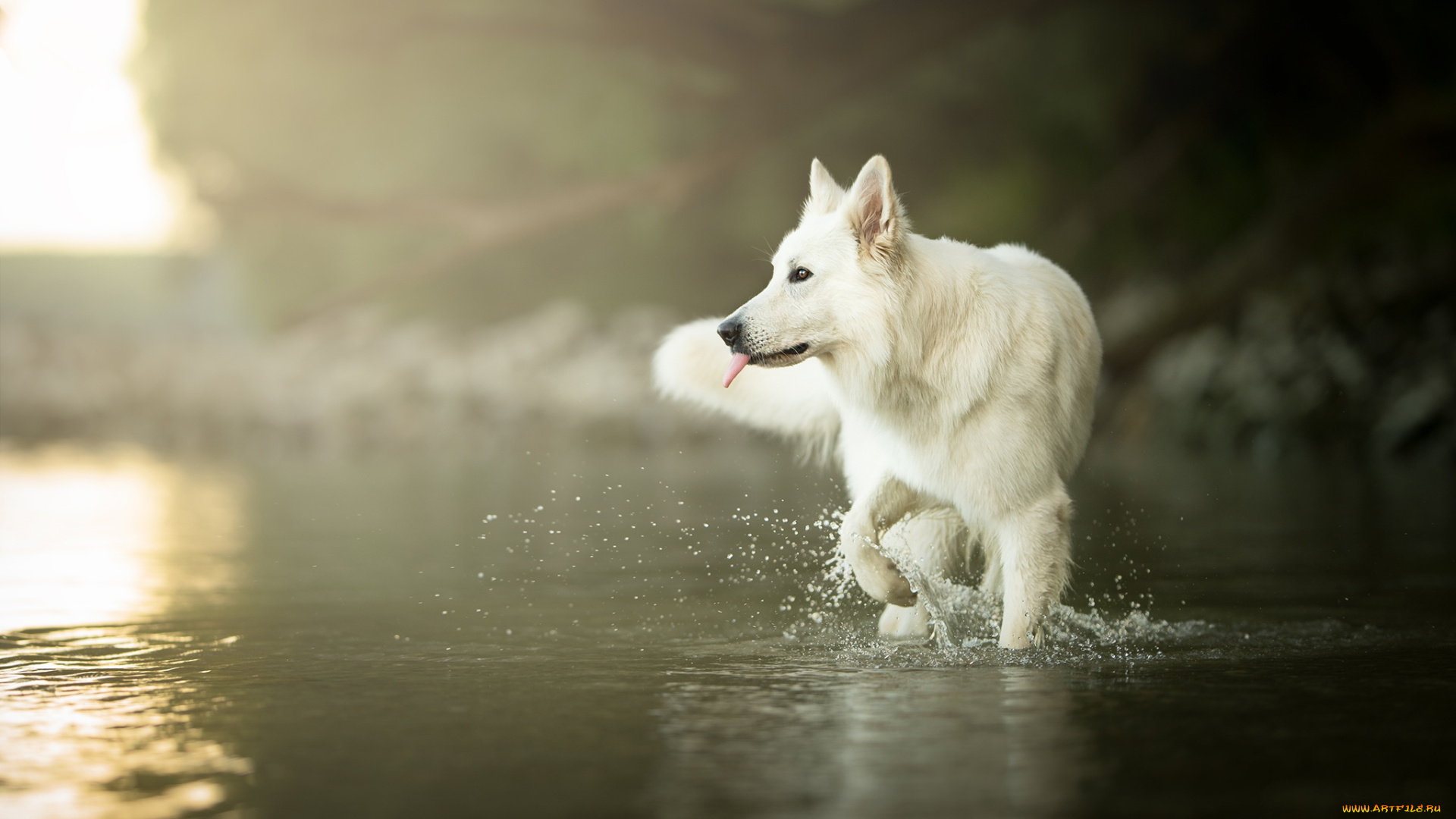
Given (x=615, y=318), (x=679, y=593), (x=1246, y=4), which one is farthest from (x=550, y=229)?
(x=679, y=593)

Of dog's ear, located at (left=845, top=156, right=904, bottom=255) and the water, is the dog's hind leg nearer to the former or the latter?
the water

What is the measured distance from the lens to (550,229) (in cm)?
2161

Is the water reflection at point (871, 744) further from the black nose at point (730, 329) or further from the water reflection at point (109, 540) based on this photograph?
the water reflection at point (109, 540)

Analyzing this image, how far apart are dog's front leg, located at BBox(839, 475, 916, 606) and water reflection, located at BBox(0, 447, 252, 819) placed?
92.8 inches

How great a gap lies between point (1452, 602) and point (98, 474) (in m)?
12.8

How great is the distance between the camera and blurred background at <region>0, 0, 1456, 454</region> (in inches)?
673

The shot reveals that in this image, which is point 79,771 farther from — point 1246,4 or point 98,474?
point 1246,4

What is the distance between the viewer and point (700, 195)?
2184cm

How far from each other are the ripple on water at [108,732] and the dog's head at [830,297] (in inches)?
86.6

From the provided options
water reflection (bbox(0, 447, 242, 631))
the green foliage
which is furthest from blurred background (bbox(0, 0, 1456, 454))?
water reflection (bbox(0, 447, 242, 631))

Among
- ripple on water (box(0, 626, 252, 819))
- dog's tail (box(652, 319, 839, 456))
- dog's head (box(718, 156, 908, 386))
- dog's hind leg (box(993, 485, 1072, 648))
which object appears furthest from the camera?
dog's tail (box(652, 319, 839, 456))

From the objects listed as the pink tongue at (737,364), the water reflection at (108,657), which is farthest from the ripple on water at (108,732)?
the pink tongue at (737,364)

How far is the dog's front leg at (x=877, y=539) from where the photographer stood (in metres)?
5.53

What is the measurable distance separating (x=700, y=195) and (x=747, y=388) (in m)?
15.7
